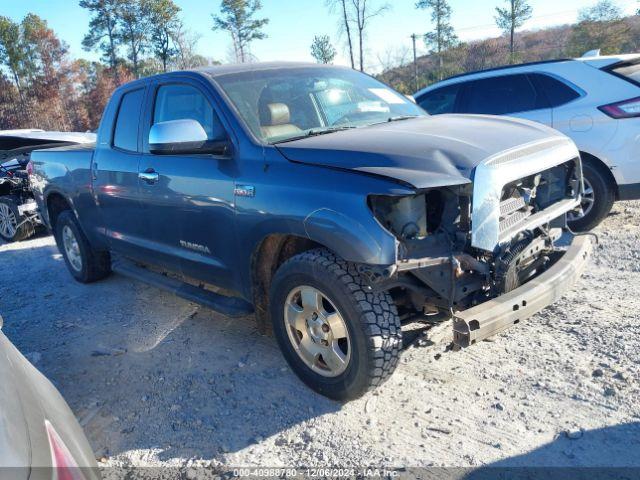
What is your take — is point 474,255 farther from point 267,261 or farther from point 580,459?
point 267,261

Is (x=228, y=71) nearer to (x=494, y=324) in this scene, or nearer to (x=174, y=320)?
(x=174, y=320)

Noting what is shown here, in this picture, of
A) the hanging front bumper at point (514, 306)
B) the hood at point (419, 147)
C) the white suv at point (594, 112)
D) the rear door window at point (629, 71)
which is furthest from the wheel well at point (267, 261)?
the rear door window at point (629, 71)

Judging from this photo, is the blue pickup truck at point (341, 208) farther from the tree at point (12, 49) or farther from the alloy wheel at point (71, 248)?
the tree at point (12, 49)

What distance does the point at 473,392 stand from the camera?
3248 mm

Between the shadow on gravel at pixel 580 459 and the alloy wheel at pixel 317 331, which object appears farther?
the alloy wheel at pixel 317 331

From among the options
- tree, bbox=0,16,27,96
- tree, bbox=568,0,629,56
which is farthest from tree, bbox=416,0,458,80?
tree, bbox=0,16,27,96

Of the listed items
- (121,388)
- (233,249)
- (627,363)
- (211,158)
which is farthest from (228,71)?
(627,363)

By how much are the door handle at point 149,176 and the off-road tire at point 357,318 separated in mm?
1580

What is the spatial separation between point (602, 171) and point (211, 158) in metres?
4.37

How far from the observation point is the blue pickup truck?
285 cm

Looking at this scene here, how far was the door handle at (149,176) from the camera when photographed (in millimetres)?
4162

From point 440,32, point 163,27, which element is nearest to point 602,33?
point 440,32

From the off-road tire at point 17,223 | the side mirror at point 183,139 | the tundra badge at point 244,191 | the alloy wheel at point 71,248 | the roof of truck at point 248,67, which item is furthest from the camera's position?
the off-road tire at point 17,223

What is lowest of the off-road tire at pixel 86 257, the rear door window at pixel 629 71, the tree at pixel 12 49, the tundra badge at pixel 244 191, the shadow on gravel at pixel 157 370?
the shadow on gravel at pixel 157 370
